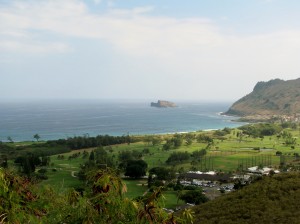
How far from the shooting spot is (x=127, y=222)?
496 cm

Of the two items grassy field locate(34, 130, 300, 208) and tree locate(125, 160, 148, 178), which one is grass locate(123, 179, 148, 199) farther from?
tree locate(125, 160, 148, 178)

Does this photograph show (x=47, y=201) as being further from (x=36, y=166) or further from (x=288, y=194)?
(x=36, y=166)

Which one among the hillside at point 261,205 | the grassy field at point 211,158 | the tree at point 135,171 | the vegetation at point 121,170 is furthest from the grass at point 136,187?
the hillside at point 261,205

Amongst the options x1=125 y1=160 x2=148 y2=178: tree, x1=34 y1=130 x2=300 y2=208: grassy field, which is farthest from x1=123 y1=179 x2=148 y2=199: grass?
x1=125 y1=160 x2=148 y2=178: tree

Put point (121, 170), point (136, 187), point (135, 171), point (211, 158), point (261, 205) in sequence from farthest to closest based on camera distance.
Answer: point (211, 158), point (135, 171), point (136, 187), point (261, 205), point (121, 170)

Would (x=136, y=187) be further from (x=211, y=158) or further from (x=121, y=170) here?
(x=121, y=170)

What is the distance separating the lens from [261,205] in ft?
96.1

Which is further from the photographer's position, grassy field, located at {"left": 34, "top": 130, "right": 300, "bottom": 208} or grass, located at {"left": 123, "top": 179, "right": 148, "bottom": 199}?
grassy field, located at {"left": 34, "top": 130, "right": 300, "bottom": 208}

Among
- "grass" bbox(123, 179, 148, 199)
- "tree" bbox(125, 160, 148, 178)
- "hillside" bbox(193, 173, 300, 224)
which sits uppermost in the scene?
"hillside" bbox(193, 173, 300, 224)

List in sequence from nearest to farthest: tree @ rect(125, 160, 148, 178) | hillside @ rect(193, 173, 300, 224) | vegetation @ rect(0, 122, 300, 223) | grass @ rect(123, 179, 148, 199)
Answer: vegetation @ rect(0, 122, 300, 223) → hillside @ rect(193, 173, 300, 224) → grass @ rect(123, 179, 148, 199) → tree @ rect(125, 160, 148, 178)

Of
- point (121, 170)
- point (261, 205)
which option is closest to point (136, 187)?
point (261, 205)

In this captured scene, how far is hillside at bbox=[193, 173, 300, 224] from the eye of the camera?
2653cm

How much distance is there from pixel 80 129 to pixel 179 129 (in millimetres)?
45212

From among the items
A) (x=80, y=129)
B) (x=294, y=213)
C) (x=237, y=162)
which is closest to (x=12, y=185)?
(x=294, y=213)
